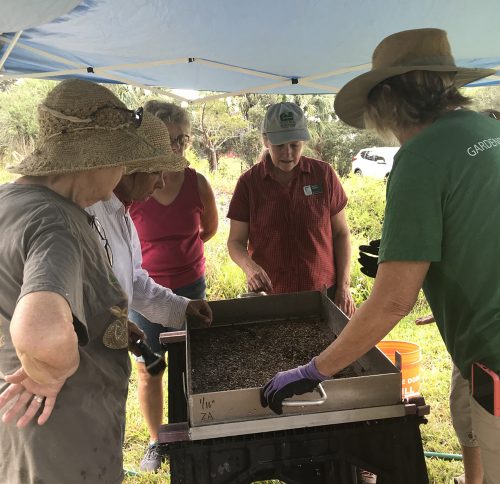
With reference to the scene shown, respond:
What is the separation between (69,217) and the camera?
1.15m

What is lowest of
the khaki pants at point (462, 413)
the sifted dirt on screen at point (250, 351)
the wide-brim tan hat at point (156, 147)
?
the khaki pants at point (462, 413)

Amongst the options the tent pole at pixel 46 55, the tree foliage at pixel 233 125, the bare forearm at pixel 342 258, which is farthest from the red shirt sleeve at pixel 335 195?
the tree foliage at pixel 233 125

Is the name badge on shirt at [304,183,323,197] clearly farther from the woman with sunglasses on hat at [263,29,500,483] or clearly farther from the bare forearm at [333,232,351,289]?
the woman with sunglasses on hat at [263,29,500,483]

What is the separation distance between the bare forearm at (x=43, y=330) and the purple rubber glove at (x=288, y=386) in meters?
0.55

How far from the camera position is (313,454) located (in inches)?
53.3

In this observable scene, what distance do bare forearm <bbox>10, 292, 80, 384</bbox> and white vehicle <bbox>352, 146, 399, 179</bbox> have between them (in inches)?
531

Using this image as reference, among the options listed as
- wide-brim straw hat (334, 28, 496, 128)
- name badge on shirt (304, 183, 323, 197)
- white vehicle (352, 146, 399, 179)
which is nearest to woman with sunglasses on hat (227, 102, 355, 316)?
name badge on shirt (304, 183, 323, 197)

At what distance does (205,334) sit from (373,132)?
1158mm

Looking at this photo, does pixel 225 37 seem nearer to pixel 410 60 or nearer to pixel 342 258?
pixel 342 258

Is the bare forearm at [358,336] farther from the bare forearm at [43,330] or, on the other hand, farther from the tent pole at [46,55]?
the tent pole at [46,55]

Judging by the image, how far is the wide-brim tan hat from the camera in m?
1.43

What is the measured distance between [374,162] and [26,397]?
14.0 metres

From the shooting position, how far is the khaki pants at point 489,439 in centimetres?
133

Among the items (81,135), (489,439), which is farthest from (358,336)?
(81,135)
